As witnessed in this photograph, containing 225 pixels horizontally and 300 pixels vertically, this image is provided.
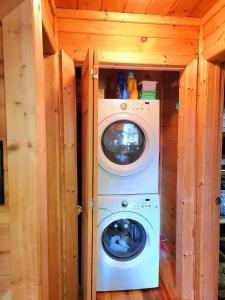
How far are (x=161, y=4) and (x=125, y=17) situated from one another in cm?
26

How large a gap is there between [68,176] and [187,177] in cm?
91

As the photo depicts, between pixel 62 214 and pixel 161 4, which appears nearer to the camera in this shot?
pixel 161 4

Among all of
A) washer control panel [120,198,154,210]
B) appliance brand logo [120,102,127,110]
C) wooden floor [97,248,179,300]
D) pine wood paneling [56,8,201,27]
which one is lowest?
wooden floor [97,248,179,300]

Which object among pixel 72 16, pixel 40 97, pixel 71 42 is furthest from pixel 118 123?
pixel 40 97

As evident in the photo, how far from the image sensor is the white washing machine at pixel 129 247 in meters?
1.99

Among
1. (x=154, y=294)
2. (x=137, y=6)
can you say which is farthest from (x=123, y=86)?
(x=154, y=294)

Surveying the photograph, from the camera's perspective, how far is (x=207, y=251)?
176 cm

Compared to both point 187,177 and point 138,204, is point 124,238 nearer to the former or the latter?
point 138,204

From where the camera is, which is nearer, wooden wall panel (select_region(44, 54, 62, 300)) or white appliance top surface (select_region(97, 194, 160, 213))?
wooden wall panel (select_region(44, 54, 62, 300))

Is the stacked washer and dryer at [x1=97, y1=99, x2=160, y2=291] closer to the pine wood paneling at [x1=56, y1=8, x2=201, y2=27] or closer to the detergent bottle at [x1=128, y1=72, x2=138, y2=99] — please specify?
the detergent bottle at [x1=128, y1=72, x2=138, y2=99]

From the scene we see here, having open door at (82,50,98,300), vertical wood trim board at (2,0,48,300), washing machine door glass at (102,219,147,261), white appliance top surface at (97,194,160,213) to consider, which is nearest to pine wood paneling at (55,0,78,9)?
open door at (82,50,98,300)

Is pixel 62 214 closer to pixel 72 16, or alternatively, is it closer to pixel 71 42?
pixel 71 42

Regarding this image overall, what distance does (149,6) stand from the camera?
1.60 m

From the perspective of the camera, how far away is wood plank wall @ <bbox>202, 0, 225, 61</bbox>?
1.50 meters
